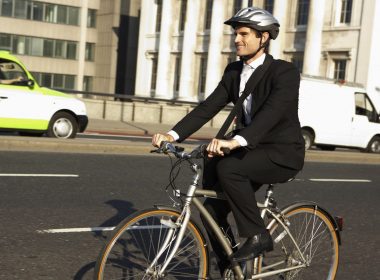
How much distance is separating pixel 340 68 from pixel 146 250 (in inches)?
1505

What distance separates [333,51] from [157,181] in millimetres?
32517

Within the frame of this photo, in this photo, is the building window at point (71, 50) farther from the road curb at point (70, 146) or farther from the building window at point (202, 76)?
the road curb at point (70, 146)

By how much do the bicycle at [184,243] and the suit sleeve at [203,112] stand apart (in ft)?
0.78

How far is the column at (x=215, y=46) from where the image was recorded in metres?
48.2

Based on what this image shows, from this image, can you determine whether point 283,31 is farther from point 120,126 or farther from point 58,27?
point 58,27

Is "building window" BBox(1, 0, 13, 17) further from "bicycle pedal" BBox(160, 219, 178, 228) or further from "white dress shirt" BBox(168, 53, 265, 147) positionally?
"bicycle pedal" BBox(160, 219, 178, 228)

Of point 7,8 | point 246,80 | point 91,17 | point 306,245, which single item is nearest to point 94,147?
point 306,245

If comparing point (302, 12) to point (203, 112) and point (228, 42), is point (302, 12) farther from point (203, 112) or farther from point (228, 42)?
point (203, 112)

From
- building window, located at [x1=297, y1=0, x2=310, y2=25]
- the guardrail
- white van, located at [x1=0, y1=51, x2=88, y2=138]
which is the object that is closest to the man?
white van, located at [x1=0, y1=51, x2=88, y2=138]

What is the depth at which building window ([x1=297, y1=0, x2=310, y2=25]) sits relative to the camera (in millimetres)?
42781

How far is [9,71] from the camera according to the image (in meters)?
13.7

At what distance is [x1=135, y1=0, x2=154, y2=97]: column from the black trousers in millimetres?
52183

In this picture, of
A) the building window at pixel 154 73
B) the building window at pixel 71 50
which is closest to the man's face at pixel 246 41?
the building window at pixel 154 73

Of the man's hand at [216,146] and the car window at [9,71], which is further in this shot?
the car window at [9,71]
